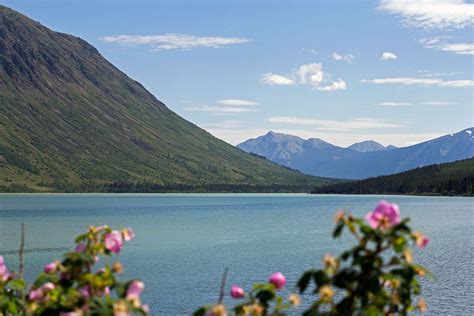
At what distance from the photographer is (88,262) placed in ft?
24.7

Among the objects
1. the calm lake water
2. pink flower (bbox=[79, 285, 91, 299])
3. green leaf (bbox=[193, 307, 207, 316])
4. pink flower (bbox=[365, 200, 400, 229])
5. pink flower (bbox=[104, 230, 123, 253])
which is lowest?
the calm lake water

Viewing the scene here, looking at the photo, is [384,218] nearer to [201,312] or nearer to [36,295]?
[201,312]

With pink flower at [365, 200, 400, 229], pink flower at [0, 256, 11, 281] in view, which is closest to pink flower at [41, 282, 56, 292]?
pink flower at [0, 256, 11, 281]

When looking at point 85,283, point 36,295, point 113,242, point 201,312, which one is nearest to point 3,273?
point 36,295

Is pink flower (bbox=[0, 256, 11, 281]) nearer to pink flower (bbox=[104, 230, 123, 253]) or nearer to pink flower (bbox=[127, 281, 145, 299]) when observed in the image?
pink flower (bbox=[104, 230, 123, 253])

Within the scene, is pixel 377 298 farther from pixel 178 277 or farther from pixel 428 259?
pixel 428 259

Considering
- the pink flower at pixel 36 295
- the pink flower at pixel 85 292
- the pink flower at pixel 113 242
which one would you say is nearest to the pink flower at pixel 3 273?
the pink flower at pixel 36 295

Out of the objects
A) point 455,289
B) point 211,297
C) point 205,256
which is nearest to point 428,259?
point 455,289

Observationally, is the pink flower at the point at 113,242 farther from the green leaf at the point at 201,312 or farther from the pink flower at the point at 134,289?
the green leaf at the point at 201,312

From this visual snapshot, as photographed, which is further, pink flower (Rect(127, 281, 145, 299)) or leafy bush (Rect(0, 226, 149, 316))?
leafy bush (Rect(0, 226, 149, 316))

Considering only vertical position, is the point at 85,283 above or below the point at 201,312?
above

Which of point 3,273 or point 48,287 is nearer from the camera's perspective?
point 48,287

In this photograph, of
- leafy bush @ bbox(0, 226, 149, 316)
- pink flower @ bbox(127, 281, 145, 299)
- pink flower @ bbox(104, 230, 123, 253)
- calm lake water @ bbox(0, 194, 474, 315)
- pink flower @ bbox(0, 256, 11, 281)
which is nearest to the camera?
pink flower @ bbox(127, 281, 145, 299)

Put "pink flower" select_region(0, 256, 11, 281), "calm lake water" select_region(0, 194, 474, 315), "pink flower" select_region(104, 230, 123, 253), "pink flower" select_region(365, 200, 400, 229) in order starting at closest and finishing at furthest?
"pink flower" select_region(365, 200, 400, 229) → "pink flower" select_region(104, 230, 123, 253) → "pink flower" select_region(0, 256, 11, 281) → "calm lake water" select_region(0, 194, 474, 315)
